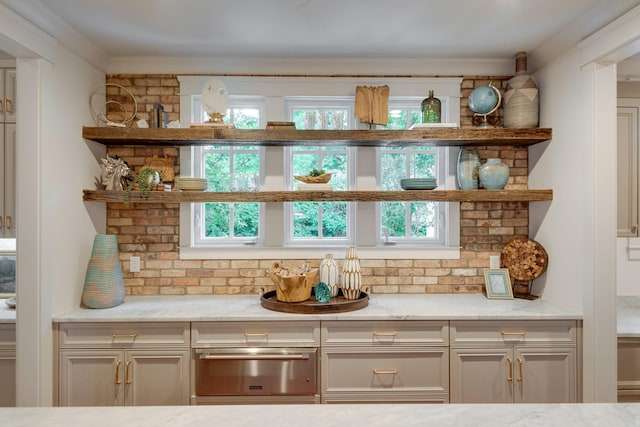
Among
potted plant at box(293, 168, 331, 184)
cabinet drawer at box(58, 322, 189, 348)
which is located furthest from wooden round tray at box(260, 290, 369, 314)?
potted plant at box(293, 168, 331, 184)

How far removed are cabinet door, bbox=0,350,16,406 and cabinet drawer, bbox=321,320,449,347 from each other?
2.09 metres

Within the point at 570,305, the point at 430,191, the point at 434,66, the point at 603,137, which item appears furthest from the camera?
the point at 434,66

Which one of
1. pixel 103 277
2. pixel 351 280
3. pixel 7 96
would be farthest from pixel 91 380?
pixel 7 96

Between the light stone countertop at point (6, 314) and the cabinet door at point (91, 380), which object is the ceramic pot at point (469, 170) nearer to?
the cabinet door at point (91, 380)

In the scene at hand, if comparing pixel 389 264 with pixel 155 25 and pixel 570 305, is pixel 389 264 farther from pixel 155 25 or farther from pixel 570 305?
pixel 155 25

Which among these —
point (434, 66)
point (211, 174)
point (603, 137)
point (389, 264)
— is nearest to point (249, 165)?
point (211, 174)

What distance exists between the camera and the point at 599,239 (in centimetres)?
226

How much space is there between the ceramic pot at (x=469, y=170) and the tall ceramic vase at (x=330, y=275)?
1115 millimetres

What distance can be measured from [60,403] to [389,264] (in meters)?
2.32

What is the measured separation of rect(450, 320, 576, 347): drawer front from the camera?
234cm

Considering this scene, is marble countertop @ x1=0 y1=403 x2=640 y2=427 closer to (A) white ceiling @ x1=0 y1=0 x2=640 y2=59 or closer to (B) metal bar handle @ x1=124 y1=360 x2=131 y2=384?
(B) metal bar handle @ x1=124 y1=360 x2=131 y2=384

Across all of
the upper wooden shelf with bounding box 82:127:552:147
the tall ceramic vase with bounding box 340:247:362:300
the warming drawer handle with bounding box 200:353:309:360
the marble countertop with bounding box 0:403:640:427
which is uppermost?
the upper wooden shelf with bounding box 82:127:552:147

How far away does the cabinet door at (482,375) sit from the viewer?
Answer: 7.66 ft

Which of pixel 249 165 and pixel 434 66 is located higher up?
pixel 434 66
